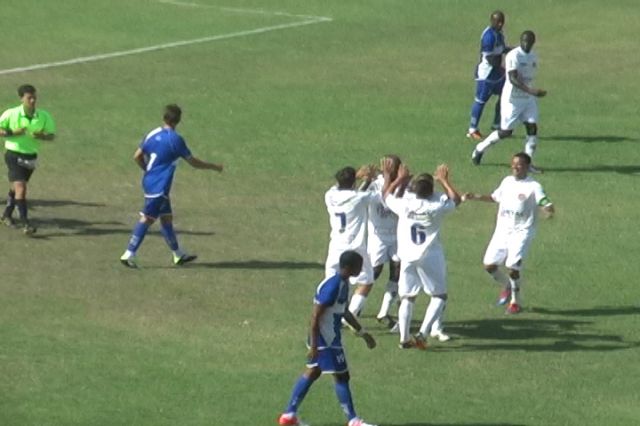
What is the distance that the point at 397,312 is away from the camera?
22531 millimetres

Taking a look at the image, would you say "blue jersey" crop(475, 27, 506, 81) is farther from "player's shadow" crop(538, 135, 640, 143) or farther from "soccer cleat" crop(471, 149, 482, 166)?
"soccer cleat" crop(471, 149, 482, 166)

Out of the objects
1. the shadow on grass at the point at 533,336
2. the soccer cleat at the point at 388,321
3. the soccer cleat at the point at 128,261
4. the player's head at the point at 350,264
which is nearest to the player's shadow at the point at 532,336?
the shadow on grass at the point at 533,336

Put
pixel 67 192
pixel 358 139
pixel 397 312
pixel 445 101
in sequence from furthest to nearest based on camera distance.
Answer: pixel 445 101 → pixel 358 139 → pixel 67 192 → pixel 397 312

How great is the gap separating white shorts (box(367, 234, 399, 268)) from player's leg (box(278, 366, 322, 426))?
4140mm

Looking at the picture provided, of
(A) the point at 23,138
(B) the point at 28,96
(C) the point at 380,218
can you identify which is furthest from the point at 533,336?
(B) the point at 28,96

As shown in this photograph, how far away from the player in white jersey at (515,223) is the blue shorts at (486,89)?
33.6 ft

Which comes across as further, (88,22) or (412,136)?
(88,22)

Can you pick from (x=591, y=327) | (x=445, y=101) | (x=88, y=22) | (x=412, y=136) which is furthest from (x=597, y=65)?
(x=591, y=327)

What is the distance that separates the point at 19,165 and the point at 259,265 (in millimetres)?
4001

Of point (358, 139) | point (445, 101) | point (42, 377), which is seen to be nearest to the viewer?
point (42, 377)

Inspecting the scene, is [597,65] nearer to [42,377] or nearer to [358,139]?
[358,139]

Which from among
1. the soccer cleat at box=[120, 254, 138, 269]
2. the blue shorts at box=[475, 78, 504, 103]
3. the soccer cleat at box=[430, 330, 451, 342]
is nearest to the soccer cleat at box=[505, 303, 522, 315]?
the soccer cleat at box=[430, 330, 451, 342]

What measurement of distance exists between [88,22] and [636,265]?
22.3 metres

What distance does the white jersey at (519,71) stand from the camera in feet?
101
